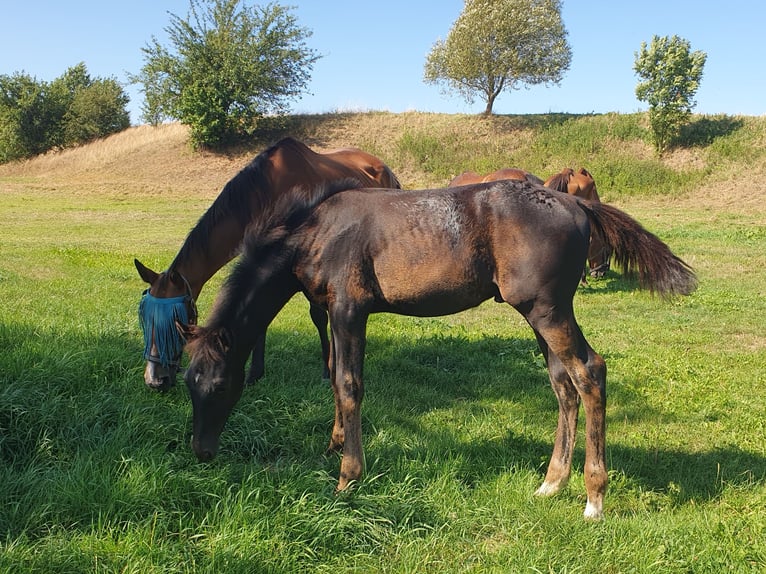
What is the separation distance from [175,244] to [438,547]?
13488 millimetres

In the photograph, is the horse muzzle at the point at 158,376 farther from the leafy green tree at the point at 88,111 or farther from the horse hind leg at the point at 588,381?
the leafy green tree at the point at 88,111

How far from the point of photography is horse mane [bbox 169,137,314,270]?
15.6ft

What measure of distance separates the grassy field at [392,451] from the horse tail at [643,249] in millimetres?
1344

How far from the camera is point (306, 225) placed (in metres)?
3.83

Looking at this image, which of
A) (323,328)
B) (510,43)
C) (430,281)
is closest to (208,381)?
(430,281)

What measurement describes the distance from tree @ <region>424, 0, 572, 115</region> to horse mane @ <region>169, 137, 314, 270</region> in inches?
1326

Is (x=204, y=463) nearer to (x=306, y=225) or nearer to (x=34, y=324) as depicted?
(x=306, y=225)

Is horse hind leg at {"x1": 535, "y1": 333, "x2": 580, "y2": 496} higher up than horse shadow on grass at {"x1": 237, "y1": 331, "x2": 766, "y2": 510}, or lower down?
higher up

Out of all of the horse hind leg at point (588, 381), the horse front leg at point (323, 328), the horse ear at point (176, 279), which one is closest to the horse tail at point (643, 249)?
the horse hind leg at point (588, 381)

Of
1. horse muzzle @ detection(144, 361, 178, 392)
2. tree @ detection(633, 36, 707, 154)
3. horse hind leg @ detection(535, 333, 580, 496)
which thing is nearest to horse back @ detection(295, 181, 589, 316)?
horse hind leg @ detection(535, 333, 580, 496)

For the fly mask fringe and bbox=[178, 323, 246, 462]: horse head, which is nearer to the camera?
bbox=[178, 323, 246, 462]: horse head

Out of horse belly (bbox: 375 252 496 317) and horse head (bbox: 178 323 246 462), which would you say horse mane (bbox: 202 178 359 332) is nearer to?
horse head (bbox: 178 323 246 462)

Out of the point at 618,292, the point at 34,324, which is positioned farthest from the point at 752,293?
the point at 34,324

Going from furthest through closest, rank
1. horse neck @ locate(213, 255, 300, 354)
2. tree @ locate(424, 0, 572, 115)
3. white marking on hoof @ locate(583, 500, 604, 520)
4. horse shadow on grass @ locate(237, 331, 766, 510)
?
1. tree @ locate(424, 0, 572, 115)
2. horse shadow on grass @ locate(237, 331, 766, 510)
3. horse neck @ locate(213, 255, 300, 354)
4. white marking on hoof @ locate(583, 500, 604, 520)
